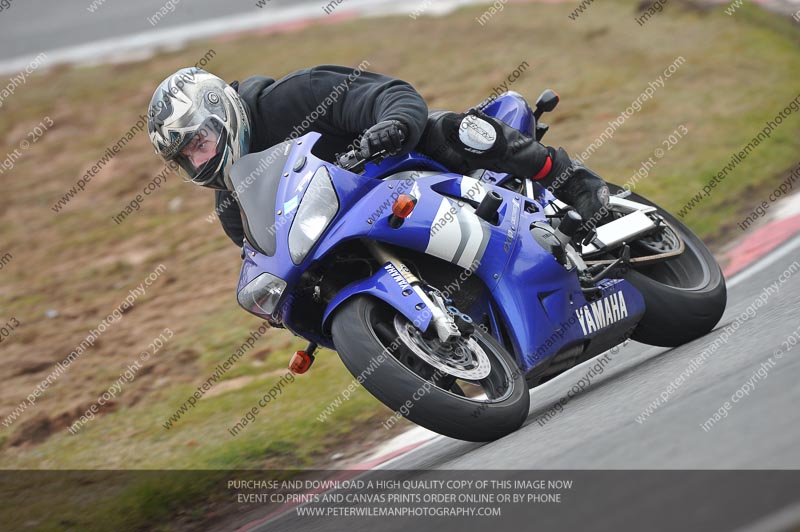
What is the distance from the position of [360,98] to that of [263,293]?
1.07 m

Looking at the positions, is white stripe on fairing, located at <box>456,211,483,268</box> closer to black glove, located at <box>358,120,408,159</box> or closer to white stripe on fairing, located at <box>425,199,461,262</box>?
white stripe on fairing, located at <box>425,199,461,262</box>

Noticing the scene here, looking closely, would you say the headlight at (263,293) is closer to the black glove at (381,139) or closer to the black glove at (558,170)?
the black glove at (381,139)

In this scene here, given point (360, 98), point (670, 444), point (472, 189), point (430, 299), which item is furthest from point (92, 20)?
point (670, 444)

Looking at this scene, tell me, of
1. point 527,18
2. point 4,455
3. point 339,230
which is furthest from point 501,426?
point 527,18

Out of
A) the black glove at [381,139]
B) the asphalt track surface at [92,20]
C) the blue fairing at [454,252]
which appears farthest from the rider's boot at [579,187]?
the asphalt track surface at [92,20]

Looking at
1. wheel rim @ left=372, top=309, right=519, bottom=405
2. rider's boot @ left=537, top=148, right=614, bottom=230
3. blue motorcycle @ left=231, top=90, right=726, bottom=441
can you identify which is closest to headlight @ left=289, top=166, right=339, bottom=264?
blue motorcycle @ left=231, top=90, right=726, bottom=441

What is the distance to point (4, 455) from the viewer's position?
22.0ft

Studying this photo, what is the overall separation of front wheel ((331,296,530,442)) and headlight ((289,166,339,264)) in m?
0.29

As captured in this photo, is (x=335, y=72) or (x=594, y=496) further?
(x=335, y=72)

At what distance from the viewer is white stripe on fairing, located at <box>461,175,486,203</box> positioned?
15.6 feet

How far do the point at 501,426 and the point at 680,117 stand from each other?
6552 mm

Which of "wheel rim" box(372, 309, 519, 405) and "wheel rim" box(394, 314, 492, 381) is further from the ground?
"wheel rim" box(394, 314, 492, 381)

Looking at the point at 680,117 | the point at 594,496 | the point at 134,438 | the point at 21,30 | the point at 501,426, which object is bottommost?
the point at 21,30

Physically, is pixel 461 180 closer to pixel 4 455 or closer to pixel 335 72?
pixel 335 72
